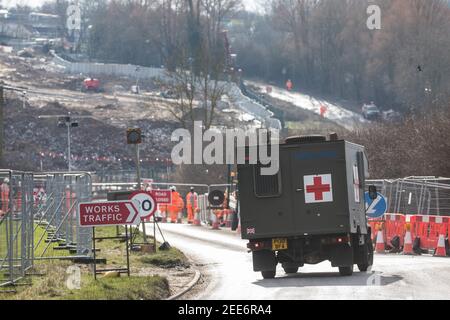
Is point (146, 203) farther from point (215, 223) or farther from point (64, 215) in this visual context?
point (215, 223)

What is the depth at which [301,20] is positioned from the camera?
142 metres

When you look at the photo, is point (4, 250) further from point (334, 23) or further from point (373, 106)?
point (334, 23)

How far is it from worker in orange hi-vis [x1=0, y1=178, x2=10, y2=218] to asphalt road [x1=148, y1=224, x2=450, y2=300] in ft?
12.7

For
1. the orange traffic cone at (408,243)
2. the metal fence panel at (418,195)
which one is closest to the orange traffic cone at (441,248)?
the orange traffic cone at (408,243)

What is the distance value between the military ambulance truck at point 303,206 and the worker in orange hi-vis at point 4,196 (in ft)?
16.3

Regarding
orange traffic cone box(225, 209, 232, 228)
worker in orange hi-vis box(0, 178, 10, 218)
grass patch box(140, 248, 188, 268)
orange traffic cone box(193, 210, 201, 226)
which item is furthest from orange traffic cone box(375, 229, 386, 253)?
orange traffic cone box(193, 210, 201, 226)

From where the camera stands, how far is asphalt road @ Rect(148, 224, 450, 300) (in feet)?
65.6

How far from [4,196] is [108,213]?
191 centimetres

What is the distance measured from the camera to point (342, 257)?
79.5 ft

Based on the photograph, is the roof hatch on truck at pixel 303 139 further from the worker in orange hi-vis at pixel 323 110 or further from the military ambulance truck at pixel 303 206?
the worker in orange hi-vis at pixel 323 110

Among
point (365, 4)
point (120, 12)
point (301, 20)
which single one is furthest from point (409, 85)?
point (120, 12)

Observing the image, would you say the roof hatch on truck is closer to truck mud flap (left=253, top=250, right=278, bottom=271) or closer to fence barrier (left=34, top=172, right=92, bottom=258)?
truck mud flap (left=253, top=250, right=278, bottom=271)
